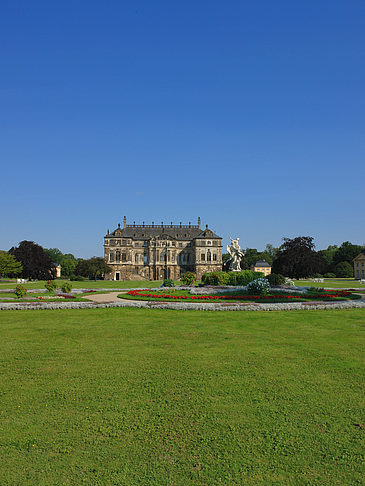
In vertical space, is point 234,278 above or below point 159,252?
below

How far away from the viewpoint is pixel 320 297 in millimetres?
25500

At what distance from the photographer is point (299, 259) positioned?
63.5m

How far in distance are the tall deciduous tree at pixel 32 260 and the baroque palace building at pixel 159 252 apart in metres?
19.3

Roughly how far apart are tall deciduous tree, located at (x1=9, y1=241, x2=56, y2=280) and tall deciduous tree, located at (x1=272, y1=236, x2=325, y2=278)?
4943 cm

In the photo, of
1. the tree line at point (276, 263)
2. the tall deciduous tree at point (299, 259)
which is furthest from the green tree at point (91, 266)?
the tall deciduous tree at point (299, 259)

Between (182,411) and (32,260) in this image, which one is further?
(32,260)

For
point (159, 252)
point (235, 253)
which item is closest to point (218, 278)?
point (235, 253)

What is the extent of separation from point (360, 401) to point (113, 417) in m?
4.67

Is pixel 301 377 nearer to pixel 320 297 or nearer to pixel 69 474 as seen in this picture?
pixel 69 474

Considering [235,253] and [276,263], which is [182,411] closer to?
[235,253]

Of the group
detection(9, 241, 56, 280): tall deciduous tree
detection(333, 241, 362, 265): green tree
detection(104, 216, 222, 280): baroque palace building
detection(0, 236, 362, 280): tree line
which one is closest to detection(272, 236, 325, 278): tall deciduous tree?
detection(0, 236, 362, 280): tree line

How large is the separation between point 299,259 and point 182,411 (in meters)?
61.1

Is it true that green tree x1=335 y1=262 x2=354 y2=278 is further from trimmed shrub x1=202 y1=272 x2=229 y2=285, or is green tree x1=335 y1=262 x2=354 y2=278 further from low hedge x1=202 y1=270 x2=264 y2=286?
trimmed shrub x1=202 y1=272 x2=229 y2=285

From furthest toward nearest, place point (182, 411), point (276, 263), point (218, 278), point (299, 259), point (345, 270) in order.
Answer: point (345, 270)
point (276, 263)
point (299, 259)
point (218, 278)
point (182, 411)
